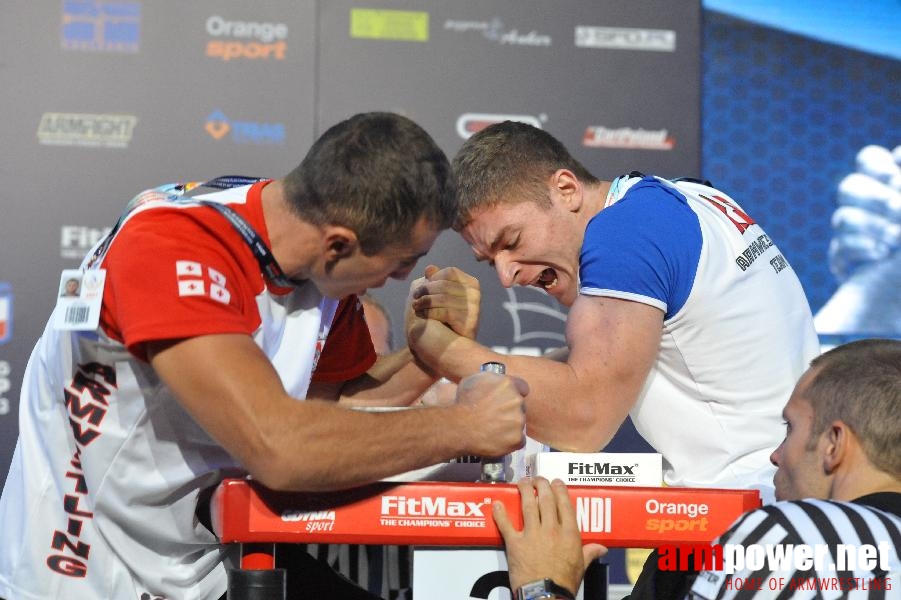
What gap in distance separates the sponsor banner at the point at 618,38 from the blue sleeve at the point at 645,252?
99.0 inches

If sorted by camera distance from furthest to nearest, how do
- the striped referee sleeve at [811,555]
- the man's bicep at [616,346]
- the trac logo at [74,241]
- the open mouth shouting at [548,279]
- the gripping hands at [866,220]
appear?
1. the gripping hands at [866,220]
2. the trac logo at [74,241]
3. the open mouth shouting at [548,279]
4. the man's bicep at [616,346]
5. the striped referee sleeve at [811,555]

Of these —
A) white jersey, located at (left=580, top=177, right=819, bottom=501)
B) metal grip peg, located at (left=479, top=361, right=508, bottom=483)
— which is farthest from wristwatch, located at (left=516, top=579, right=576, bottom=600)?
white jersey, located at (left=580, top=177, right=819, bottom=501)

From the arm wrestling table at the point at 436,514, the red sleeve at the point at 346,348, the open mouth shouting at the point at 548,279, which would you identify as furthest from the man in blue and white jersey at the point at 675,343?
the arm wrestling table at the point at 436,514

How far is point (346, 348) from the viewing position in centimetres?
228

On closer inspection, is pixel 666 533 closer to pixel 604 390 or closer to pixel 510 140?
pixel 604 390

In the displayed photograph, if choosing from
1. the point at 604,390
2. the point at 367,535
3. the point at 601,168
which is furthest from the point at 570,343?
the point at 601,168

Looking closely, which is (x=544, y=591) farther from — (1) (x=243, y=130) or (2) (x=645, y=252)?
(1) (x=243, y=130)

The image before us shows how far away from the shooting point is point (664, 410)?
234 cm

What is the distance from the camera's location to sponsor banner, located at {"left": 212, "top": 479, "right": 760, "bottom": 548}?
5.27ft

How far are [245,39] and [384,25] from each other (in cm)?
61

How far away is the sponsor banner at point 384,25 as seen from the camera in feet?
15.0

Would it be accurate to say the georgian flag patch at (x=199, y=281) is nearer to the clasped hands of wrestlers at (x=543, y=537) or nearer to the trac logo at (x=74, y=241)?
the clasped hands of wrestlers at (x=543, y=537)

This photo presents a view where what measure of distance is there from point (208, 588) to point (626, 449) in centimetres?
297

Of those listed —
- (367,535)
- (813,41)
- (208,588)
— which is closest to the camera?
(367,535)
